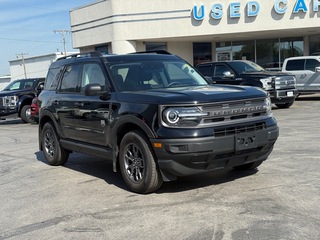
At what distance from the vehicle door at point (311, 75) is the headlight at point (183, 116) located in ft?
47.1

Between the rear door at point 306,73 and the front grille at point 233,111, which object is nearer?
Result: the front grille at point 233,111

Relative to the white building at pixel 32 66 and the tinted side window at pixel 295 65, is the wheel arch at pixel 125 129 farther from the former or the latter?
the white building at pixel 32 66

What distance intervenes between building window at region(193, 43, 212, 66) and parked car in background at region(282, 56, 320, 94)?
11.1m

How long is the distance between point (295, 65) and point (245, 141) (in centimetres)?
1454

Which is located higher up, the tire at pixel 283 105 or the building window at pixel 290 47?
the building window at pixel 290 47

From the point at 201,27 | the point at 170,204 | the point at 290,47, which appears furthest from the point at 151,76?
the point at 290,47

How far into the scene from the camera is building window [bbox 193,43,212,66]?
29.4 metres

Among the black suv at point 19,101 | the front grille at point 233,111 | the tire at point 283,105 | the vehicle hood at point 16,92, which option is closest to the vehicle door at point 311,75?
the tire at point 283,105

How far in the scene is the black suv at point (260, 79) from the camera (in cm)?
1516

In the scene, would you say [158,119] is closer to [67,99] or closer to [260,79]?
[67,99]

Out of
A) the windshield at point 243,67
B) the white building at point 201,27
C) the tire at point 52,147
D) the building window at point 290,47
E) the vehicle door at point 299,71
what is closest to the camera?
the tire at point 52,147

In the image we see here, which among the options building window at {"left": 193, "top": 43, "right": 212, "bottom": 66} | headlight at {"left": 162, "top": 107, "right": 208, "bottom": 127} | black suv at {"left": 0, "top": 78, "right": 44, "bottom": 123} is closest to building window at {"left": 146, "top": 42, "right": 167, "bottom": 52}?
building window at {"left": 193, "top": 43, "right": 212, "bottom": 66}

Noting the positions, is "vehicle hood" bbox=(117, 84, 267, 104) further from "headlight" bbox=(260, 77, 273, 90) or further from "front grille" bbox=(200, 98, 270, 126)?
"headlight" bbox=(260, 77, 273, 90)

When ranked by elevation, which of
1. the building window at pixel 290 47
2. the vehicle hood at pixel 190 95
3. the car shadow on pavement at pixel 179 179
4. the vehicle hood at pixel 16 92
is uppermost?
the building window at pixel 290 47
